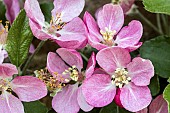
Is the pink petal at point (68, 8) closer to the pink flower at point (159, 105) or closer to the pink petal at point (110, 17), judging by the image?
the pink petal at point (110, 17)

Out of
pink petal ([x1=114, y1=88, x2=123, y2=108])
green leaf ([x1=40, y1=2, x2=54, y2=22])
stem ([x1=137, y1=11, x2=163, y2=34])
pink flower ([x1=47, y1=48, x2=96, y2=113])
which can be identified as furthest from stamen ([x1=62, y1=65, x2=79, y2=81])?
stem ([x1=137, y1=11, x2=163, y2=34])

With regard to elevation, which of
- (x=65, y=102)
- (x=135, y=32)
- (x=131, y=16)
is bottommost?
(x=131, y=16)

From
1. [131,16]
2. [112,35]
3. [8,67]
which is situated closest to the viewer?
[8,67]

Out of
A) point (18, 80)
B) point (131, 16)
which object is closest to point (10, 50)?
point (18, 80)

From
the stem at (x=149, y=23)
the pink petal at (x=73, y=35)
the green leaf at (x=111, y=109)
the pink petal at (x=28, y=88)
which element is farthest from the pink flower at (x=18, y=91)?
the stem at (x=149, y=23)

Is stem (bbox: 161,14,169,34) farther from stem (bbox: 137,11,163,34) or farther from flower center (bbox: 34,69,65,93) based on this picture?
flower center (bbox: 34,69,65,93)

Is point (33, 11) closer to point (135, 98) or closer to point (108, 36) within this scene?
point (108, 36)

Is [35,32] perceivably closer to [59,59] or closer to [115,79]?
[59,59]
